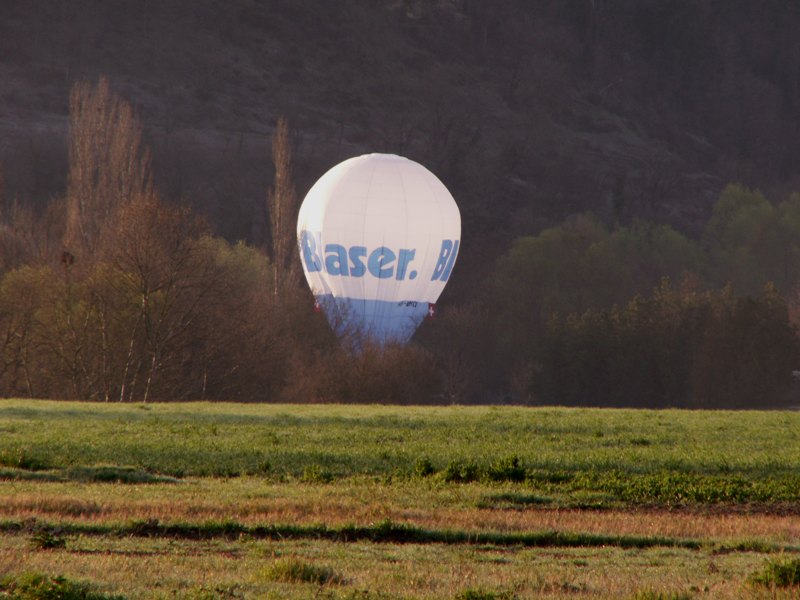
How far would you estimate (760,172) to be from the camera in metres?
169

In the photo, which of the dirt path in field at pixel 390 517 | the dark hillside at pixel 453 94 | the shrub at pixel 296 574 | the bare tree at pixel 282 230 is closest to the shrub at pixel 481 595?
the shrub at pixel 296 574

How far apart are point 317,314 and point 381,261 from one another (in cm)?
659

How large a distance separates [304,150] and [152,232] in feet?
259

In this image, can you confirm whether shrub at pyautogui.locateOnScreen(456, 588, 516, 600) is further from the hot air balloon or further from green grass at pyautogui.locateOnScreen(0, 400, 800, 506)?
the hot air balloon

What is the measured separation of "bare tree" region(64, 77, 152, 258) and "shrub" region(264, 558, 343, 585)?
55671mm

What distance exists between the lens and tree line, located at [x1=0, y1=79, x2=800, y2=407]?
5853cm

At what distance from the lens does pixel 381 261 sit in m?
68.7

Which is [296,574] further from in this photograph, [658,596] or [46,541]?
[658,596]

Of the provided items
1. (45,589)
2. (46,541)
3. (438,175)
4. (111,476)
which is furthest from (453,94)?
(45,589)

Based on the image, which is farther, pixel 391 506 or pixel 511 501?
pixel 511 501

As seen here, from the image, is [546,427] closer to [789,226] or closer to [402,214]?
[402,214]

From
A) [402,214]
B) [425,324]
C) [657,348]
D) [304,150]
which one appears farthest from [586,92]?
[402,214]

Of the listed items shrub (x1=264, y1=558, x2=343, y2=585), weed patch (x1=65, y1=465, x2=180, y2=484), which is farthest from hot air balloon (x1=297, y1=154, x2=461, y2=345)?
shrub (x1=264, y1=558, x2=343, y2=585)

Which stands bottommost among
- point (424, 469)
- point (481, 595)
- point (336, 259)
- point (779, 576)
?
point (336, 259)
